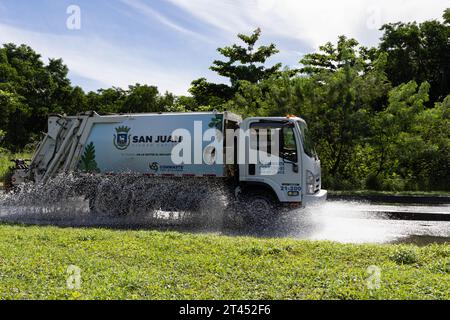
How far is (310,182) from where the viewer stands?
10.5 m

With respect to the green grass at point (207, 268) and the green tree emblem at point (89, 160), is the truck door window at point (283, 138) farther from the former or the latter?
the green tree emblem at point (89, 160)

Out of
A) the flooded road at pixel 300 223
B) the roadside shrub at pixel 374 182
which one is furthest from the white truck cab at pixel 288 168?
the roadside shrub at pixel 374 182

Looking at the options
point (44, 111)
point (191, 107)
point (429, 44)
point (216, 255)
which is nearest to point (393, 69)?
point (429, 44)

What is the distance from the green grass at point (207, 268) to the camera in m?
4.97

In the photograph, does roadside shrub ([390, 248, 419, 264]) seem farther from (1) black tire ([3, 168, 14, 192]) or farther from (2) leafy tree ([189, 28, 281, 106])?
(2) leafy tree ([189, 28, 281, 106])

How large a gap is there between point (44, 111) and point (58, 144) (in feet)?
109

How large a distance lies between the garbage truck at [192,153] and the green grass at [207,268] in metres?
2.74

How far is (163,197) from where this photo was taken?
11320mm

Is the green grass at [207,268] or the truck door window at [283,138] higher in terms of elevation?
the truck door window at [283,138]

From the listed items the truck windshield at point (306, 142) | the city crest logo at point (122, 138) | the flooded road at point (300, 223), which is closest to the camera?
the flooded road at point (300, 223)

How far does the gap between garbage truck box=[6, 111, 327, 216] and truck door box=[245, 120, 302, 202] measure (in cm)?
2

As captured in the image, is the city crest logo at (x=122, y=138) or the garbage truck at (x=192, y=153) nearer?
the garbage truck at (x=192, y=153)

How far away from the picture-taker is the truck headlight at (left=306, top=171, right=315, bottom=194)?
10445mm
